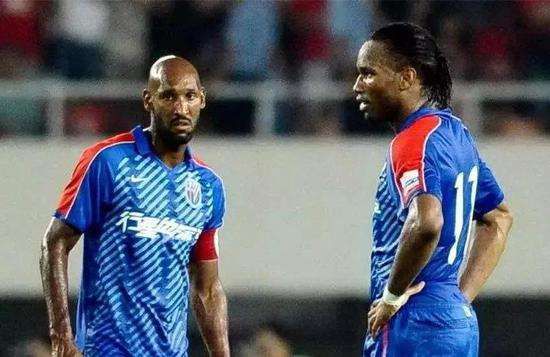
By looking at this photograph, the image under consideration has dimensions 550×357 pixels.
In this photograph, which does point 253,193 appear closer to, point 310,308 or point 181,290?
point 310,308

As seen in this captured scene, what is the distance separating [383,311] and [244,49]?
6012mm

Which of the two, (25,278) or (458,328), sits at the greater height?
(458,328)

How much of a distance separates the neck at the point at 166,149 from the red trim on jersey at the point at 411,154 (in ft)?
3.75

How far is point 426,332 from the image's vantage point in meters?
6.33

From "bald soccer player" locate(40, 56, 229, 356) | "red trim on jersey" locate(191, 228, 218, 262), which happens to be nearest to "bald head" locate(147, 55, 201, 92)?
"bald soccer player" locate(40, 56, 229, 356)

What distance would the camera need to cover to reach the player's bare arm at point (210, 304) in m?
7.26

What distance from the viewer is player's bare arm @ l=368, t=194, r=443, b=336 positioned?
6070 mm

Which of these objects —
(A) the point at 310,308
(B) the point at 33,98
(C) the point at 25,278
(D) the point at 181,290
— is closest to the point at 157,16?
(B) the point at 33,98

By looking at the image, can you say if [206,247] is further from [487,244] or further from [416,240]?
[416,240]

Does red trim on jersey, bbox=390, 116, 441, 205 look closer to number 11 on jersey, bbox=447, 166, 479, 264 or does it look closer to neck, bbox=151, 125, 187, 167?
number 11 on jersey, bbox=447, 166, 479, 264

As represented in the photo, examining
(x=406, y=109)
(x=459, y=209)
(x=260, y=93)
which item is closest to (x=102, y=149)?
(x=406, y=109)

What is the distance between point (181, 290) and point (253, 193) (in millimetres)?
5126

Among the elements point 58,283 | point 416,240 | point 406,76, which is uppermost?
point 406,76

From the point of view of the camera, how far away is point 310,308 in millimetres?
14633
